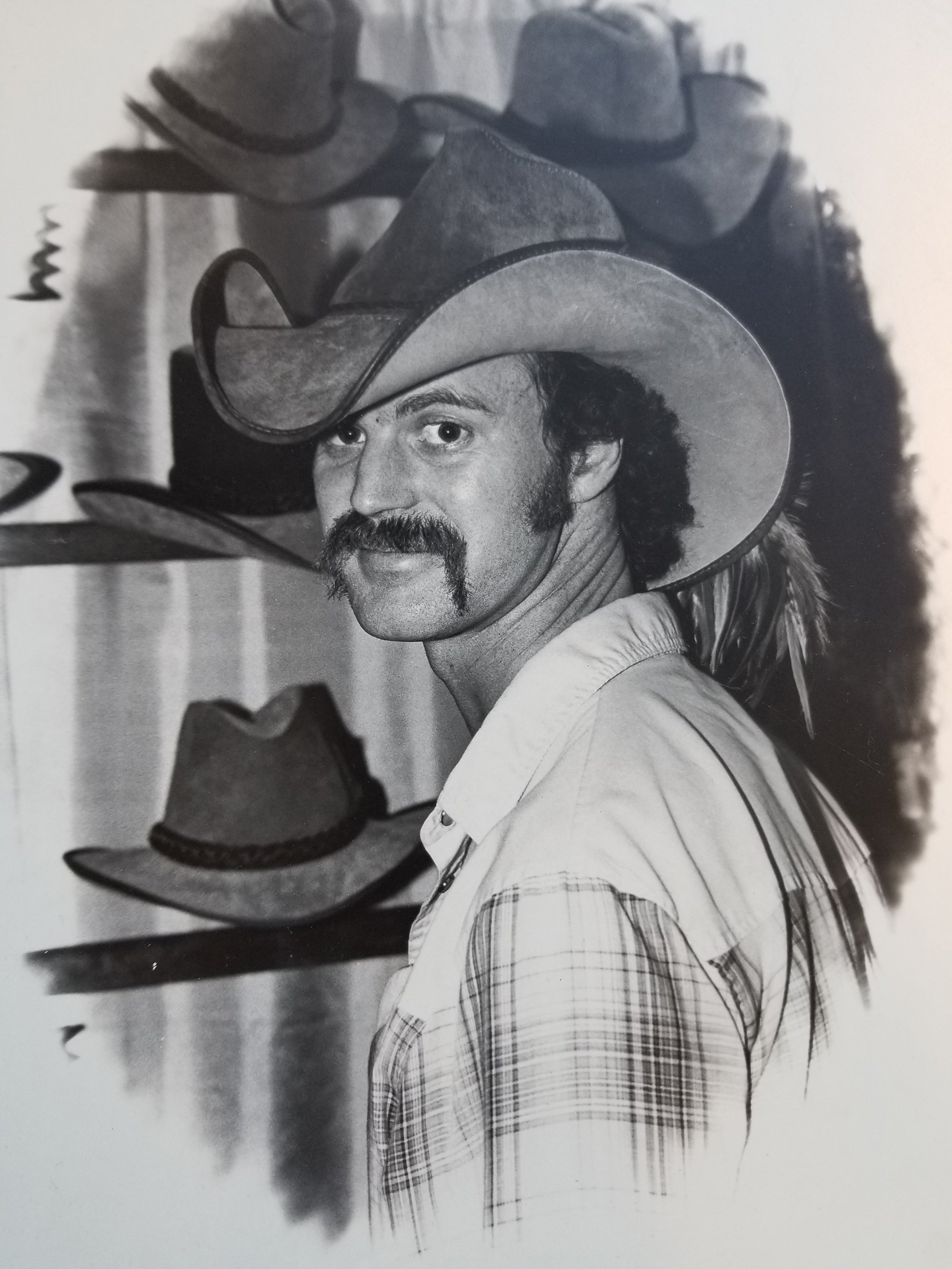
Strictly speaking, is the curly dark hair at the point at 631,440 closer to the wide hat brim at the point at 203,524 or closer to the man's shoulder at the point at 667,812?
the man's shoulder at the point at 667,812

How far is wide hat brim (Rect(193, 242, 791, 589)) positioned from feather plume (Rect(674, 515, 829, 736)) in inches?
5.2

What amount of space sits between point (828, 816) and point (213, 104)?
1235 mm

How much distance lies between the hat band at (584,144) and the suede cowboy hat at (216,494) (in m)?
0.50

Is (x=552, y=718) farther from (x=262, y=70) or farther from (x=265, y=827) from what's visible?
(x=262, y=70)

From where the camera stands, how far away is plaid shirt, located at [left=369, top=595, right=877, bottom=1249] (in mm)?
1221

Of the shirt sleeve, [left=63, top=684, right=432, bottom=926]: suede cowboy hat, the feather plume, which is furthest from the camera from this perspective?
the feather plume

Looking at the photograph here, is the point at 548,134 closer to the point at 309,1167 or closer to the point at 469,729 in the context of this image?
the point at 469,729

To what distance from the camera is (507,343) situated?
129cm

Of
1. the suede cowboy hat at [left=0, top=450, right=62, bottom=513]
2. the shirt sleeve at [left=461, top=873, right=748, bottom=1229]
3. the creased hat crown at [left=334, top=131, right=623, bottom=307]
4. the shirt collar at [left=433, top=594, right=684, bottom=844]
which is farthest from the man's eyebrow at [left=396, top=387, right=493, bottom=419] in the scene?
the shirt sleeve at [left=461, top=873, right=748, bottom=1229]

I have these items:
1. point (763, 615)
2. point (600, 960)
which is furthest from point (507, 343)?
point (600, 960)

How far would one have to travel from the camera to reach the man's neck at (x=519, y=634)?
1.36m

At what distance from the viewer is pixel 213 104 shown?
4.39 feet

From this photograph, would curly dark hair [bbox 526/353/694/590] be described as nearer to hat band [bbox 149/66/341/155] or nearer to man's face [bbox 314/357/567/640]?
man's face [bbox 314/357/567/640]

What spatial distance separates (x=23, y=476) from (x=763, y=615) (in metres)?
0.99
